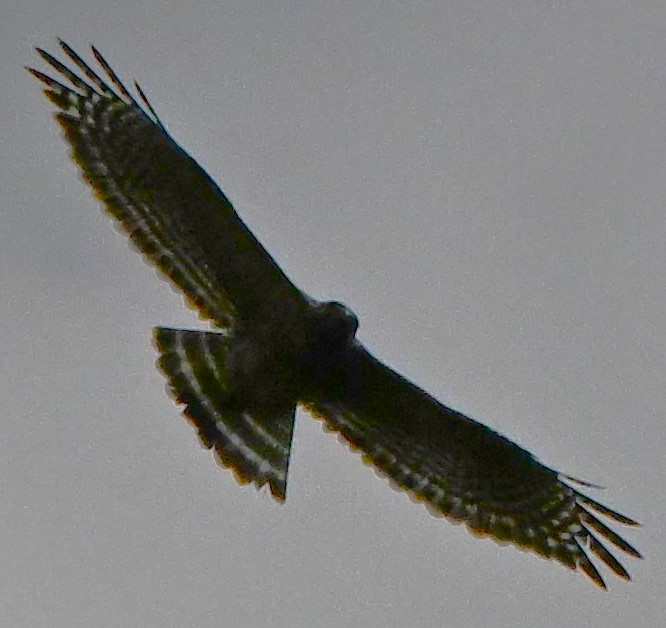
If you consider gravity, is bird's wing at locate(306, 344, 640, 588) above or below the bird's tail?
above

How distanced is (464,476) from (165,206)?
2.82m

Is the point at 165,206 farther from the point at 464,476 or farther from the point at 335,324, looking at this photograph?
the point at 464,476

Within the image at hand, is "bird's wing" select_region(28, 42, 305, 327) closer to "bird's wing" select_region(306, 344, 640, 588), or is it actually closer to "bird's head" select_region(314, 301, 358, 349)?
"bird's head" select_region(314, 301, 358, 349)

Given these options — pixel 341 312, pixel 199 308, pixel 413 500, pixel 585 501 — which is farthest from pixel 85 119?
pixel 585 501

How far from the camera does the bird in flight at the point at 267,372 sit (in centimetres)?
972

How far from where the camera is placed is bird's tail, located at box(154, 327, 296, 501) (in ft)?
32.6

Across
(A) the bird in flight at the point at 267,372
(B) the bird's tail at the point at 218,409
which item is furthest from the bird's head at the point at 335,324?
(B) the bird's tail at the point at 218,409

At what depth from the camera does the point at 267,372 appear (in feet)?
32.1

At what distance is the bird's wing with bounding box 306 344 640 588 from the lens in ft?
32.8

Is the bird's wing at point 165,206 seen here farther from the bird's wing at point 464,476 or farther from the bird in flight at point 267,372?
the bird's wing at point 464,476

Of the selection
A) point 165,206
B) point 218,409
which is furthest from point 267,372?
point 165,206

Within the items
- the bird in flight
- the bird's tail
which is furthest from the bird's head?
the bird's tail

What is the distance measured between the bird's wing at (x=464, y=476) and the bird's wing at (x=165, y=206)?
3.07 feet

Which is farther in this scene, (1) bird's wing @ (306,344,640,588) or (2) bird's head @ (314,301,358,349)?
(1) bird's wing @ (306,344,640,588)
